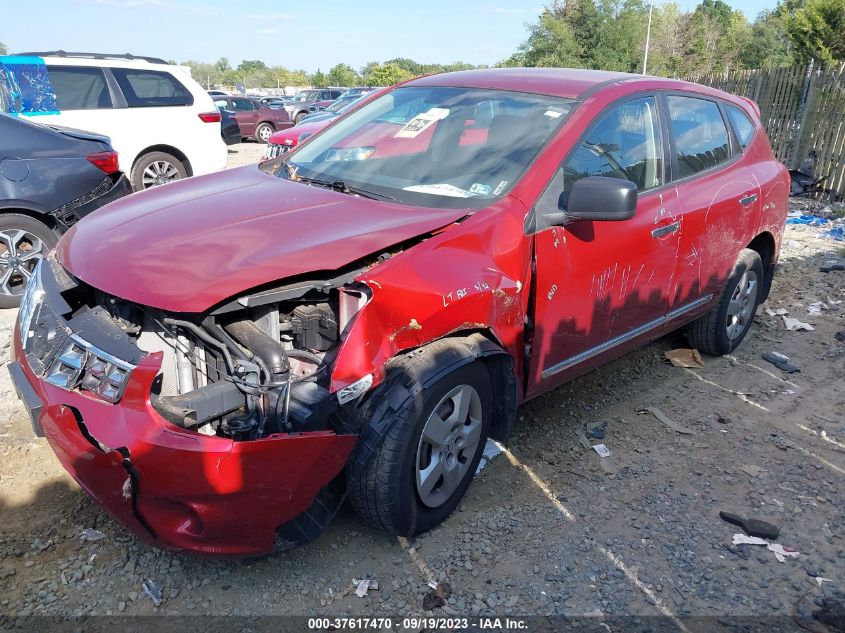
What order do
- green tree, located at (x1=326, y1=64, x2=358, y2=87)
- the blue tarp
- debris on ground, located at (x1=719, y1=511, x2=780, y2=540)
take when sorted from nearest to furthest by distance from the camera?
1. debris on ground, located at (x1=719, y1=511, x2=780, y2=540)
2. the blue tarp
3. green tree, located at (x1=326, y1=64, x2=358, y2=87)

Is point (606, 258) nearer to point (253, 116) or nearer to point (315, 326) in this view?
point (315, 326)

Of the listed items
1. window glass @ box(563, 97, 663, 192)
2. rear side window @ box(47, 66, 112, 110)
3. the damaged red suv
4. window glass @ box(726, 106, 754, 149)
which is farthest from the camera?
rear side window @ box(47, 66, 112, 110)

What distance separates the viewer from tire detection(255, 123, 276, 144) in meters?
20.9

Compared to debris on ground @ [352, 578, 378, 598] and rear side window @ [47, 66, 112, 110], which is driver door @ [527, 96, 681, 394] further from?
rear side window @ [47, 66, 112, 110]

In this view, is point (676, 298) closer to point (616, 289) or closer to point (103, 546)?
point (616, 289)

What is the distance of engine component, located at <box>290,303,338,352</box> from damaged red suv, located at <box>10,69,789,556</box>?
0.01 meters

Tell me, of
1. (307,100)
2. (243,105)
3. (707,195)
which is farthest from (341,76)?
(707,195)

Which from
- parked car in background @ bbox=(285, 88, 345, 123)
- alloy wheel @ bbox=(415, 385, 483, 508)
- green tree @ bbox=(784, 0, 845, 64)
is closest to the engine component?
alloy wheel @ bbox=(415, 385, 483, 508)

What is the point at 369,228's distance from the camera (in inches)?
103

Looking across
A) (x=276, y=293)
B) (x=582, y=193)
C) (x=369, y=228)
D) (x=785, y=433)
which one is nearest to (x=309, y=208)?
(x=369, y=228)

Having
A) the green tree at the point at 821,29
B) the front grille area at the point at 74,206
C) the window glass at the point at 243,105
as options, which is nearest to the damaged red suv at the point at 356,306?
the front grille area at the point at 74,206

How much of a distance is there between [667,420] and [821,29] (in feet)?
117

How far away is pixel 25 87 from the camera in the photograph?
25.9ft

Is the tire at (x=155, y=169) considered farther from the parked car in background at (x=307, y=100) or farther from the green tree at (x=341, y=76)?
the green tree at (x=341, y=76)
